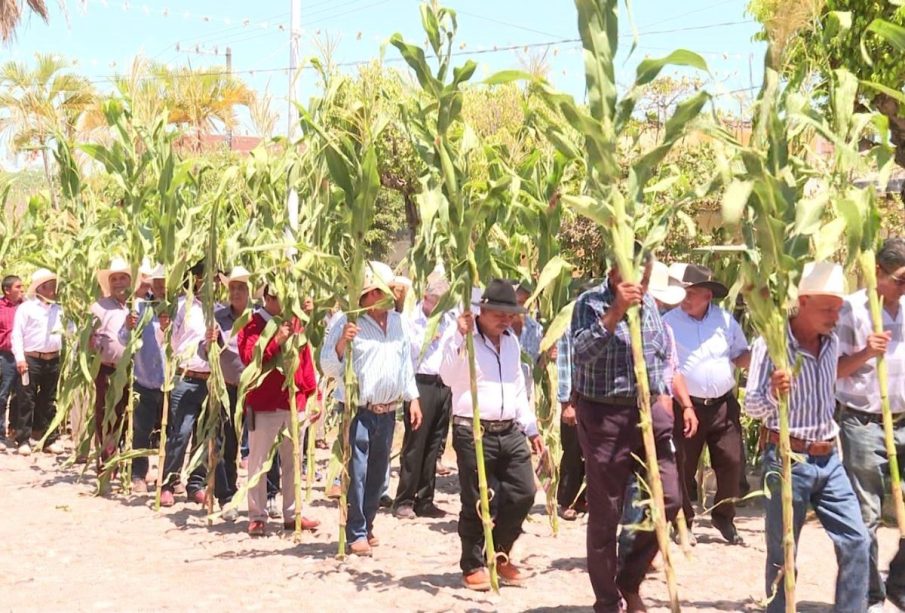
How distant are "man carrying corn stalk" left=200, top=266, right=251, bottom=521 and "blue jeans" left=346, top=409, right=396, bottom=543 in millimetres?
1388

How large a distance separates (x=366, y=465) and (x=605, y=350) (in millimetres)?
2424

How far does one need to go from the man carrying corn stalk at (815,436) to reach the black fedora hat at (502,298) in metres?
1.56

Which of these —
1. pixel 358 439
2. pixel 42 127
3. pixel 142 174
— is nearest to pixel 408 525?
pixel 358 439

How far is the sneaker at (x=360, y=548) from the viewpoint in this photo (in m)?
7.17

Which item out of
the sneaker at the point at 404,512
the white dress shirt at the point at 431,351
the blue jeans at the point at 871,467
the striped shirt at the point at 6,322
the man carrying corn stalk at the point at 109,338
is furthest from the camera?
the striped shirt at the point at 6,322

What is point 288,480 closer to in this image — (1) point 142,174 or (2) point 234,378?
(2) point 234,378

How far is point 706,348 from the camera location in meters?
Result: 7.33

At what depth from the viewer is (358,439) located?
23.3 feet

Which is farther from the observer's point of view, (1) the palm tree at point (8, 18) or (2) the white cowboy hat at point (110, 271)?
(1) the palm tree at point (8, 18)

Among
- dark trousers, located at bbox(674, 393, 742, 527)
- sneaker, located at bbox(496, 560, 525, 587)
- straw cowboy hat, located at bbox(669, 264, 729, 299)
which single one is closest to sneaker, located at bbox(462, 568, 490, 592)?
sneaker, located at bbox(496, 560, 525, 587)

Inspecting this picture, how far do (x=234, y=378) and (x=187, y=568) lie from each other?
201 cm

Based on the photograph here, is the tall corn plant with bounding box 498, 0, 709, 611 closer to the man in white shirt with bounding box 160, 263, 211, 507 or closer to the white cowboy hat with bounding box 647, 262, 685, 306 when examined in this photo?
the white cowboy hat with bounding box 647, 262, 685, 306

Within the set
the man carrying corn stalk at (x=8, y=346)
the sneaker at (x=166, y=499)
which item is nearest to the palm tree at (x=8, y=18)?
the man carrying corn stalk at (x=8, y=346)

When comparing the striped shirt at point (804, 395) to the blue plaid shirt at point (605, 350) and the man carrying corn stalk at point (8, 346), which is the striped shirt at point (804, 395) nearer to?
the blue plaid shirt at point (605, 350)
